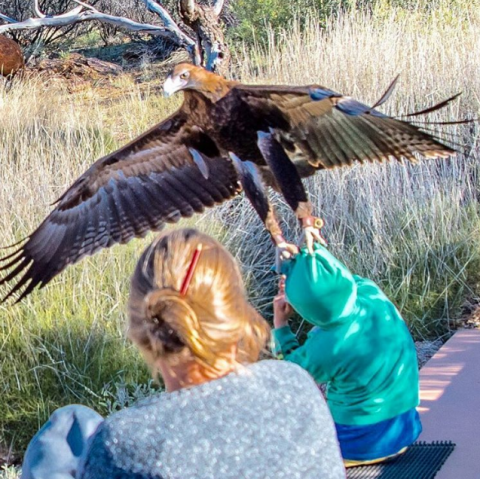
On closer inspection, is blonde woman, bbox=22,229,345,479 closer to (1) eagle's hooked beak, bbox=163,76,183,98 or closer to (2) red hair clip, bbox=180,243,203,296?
(2) red hair clip, bbox=180,243,203,296

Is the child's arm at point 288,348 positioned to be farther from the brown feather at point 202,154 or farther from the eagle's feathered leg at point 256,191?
the brown feather at point 202,154

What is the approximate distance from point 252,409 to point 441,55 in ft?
20.9

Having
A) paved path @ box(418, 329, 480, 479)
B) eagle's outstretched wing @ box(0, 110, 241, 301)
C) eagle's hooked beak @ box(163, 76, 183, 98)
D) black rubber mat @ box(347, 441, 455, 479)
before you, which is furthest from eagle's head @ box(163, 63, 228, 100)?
paved path @ box(418, 329, 480, 479)

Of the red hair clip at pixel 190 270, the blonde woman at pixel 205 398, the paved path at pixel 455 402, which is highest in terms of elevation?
the red hair clip at pixel 190 270

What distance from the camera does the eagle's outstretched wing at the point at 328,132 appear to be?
3252 millimetres

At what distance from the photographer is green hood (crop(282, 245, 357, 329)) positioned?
2.50 m

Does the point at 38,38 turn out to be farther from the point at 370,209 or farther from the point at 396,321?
the point at 396,321

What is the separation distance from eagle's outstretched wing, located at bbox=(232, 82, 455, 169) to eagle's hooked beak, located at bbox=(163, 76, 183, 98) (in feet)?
0.67

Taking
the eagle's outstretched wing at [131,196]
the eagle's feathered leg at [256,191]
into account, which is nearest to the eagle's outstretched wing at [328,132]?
the eagle's feathered leg at [256,191]

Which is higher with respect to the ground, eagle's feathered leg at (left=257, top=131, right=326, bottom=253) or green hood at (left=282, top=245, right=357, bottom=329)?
eagle's feathered leg at (left=257, top=131, right=326, bottom=253)

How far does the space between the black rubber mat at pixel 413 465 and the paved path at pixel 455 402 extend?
42 mm

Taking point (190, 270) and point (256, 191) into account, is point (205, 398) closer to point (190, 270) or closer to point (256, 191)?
point (190, 270)

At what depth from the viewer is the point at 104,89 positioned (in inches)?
520

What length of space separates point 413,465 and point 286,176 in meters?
1.08
